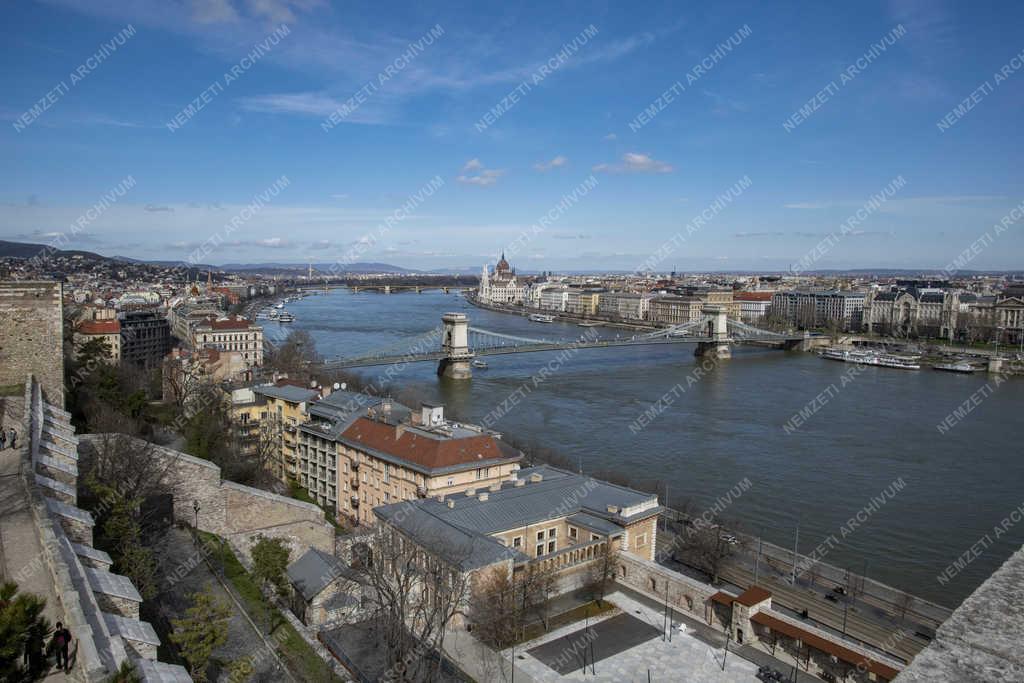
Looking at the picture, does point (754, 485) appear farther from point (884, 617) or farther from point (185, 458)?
point (185, 458)

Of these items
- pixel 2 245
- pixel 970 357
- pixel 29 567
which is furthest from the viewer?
pixel 2 245

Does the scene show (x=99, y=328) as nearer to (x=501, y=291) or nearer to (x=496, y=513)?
(x=496, y=513)

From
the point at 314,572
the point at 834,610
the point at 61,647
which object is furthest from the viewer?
the point at 834,610

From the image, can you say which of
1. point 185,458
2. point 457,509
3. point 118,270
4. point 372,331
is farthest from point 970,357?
point 118,270

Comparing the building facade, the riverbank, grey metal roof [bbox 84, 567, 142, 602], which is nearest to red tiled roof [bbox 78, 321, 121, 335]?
grey metal roof [bbox 84, 567, 142, 602]

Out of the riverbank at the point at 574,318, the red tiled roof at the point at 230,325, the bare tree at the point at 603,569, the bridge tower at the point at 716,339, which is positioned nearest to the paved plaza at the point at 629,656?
the bare tree at the point at 603,569

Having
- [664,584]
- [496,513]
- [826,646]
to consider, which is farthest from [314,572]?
[826,646]

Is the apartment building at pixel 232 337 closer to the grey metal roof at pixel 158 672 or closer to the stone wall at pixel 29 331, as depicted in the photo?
the stone wall at pixel 29 331
